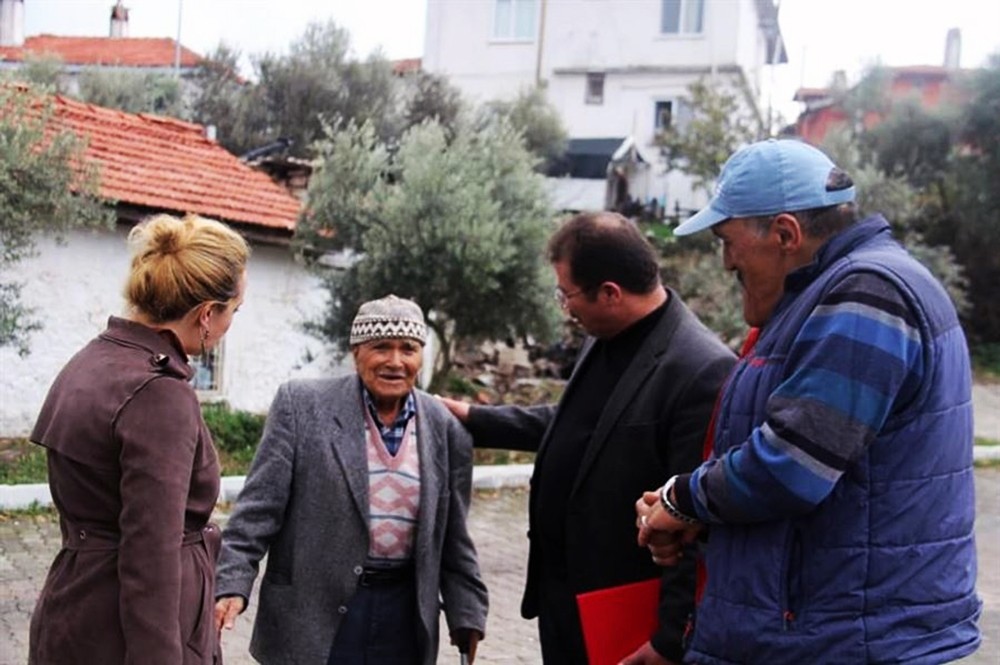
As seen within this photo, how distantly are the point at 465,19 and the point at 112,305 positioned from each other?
66.5ft

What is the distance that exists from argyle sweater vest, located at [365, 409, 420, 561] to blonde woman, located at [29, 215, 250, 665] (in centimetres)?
68

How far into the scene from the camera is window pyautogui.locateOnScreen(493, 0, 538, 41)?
29562mm

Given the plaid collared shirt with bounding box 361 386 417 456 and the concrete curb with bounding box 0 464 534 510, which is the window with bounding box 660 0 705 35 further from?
the plaid collared shirt with bounding box 361 386 417 456

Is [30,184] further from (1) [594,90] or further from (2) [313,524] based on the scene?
(1) [594,90]

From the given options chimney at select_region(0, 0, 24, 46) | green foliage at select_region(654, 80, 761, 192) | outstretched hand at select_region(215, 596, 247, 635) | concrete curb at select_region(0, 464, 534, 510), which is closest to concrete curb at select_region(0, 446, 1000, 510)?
concrete curb at select_region(0, 464, 534, 510)

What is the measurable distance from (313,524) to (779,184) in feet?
5.61

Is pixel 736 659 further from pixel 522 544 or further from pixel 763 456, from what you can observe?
pixel 522 544

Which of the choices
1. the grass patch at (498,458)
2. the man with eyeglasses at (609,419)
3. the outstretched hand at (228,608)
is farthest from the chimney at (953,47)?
the outstretched hand at (228,608)

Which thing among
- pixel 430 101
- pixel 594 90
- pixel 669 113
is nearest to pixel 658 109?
pixel 669 113

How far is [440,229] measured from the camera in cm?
1016

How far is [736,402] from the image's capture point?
90.4 inches

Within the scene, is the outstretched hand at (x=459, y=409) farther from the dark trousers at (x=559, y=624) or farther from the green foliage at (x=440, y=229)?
the green foliage at (x=440, y=229)

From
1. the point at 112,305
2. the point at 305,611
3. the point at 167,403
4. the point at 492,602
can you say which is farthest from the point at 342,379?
the point at 112,305

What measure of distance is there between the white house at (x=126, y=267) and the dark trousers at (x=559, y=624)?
7.83 m
